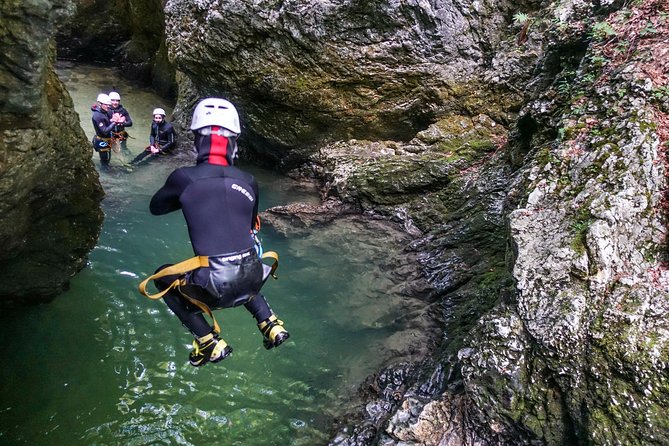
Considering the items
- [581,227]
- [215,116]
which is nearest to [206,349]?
[215,116]

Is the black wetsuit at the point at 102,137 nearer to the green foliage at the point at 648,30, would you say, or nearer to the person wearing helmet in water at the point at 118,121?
the person wearing helmet in water at the point at 118,121

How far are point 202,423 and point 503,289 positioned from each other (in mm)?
3370

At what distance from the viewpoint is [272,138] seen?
37.2ft

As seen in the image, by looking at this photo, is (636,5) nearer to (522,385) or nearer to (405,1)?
(405,1)

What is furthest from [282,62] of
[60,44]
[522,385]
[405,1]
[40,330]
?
[60,44]

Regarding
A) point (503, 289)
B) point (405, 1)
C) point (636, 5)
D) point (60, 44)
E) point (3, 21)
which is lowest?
point (60, 44)

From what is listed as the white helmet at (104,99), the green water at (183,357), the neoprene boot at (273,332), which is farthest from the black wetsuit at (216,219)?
the white helmet at (104,99)

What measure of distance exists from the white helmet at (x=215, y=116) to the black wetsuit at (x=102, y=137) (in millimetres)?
9228

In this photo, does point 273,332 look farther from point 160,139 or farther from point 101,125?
point 160,139

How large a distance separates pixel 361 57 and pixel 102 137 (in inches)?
262

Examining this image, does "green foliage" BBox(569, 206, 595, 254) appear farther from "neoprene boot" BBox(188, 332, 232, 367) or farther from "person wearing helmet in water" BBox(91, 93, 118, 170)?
"person wearing helmet in water" BBox(91, 93, 118, 170)

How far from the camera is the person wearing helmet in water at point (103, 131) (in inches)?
467

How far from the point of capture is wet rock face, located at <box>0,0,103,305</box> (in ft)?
12.2

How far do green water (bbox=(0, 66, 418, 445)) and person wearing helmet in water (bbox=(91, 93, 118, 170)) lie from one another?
4.22 m
